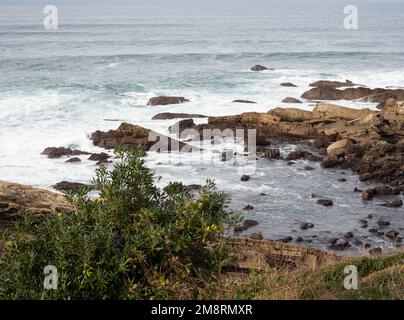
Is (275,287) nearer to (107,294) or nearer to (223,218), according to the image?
(223,218)

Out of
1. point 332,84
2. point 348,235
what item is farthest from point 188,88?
point 348,235

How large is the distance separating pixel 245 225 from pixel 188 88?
103 feet

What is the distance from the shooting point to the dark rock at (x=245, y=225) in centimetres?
2392

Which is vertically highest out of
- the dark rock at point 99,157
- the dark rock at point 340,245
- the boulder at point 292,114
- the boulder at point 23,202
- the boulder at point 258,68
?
the boulder at point 258,68

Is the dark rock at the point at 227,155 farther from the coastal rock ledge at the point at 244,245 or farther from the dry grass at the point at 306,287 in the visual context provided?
the dry grass at the point at 306,287

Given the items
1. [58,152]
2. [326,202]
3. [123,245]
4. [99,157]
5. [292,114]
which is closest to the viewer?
[123,245]

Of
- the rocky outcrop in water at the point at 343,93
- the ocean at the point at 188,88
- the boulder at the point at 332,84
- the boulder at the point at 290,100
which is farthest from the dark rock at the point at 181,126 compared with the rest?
the boulder at the point at 332,84

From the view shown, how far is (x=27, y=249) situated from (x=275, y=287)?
3770 millimetres

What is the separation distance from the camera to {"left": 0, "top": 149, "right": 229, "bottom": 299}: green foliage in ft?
29.5

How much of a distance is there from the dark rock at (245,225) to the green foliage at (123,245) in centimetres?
1358

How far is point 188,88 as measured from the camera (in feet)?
178

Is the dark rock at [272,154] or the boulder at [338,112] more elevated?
the boulder at [338,112]

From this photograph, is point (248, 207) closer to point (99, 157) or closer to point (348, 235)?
point (348, 235)

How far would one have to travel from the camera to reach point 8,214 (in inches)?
696
